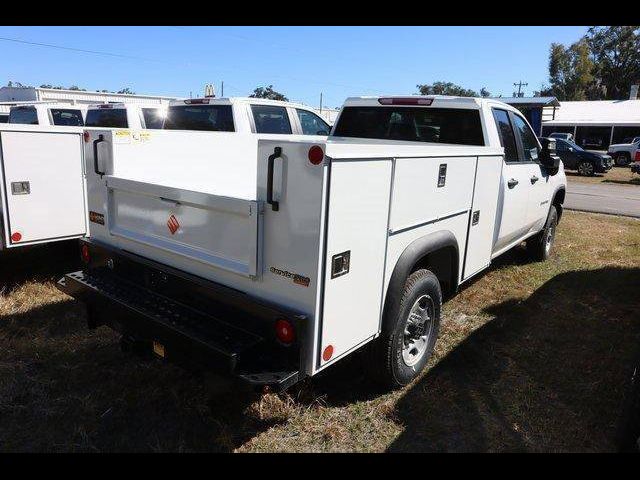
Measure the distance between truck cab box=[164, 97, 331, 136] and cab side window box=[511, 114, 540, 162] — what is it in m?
3.77

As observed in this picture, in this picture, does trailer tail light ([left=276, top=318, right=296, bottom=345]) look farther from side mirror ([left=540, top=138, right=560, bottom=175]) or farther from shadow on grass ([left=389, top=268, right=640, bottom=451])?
side mirror ([left=540, top=138, right=560, bottom=175])

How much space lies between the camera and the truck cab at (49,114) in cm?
1032

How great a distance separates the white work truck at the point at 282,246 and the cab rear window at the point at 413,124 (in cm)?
7

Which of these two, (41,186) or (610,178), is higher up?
(41,186)

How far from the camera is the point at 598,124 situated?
116ft

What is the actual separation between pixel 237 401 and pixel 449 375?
1.62 metres

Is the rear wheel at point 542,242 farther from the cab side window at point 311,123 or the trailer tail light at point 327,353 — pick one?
the trailer tail light at point 327,353

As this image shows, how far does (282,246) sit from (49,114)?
9.79 meters

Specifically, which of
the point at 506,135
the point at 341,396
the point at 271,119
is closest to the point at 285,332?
the point at 341,396

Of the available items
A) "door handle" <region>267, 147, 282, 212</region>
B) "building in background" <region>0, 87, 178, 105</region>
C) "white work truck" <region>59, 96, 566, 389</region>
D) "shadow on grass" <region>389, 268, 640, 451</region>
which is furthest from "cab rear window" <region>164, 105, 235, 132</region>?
"building in background" <region>0, 87, 178, 105</region>

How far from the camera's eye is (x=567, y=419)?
3.41m

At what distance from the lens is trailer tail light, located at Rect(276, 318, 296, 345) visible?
2.54 meters

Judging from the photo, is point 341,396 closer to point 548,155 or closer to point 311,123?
point 548,155

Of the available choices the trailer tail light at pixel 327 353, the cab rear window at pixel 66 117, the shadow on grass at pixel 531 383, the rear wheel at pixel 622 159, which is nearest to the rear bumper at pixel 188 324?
the trailer tail light at pixel 327 353
